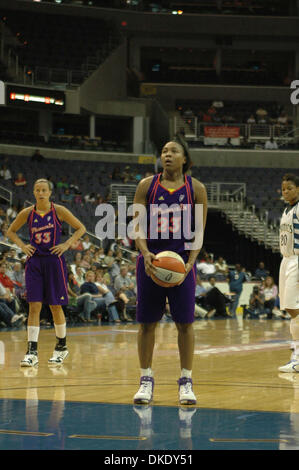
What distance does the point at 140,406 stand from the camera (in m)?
5.69

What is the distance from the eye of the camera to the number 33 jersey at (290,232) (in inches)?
321

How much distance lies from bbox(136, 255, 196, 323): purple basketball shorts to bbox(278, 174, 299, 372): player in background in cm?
258

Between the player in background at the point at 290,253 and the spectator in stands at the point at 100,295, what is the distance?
25.6ft

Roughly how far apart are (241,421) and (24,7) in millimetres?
29975

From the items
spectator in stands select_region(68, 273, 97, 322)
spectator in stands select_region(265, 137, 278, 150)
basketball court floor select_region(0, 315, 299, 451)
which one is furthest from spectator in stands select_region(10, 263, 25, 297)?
spectator in stands select_region(265, 137, 278, 150)

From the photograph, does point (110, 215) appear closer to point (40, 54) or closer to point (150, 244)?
point (40, 54)

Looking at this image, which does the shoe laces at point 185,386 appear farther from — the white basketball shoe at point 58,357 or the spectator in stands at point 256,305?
the spectator in stands at point 256,305

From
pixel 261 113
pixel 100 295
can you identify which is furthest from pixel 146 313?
pixel 261 113

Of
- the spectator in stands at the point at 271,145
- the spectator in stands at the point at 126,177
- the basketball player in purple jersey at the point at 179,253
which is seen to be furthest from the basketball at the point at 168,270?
the spectator in stands at the point at 271,145

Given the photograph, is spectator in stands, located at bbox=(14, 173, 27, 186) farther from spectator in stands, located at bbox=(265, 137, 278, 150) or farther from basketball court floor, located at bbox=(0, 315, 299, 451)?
basketball court floor, located at bbox=(0, 315, 299, 451)

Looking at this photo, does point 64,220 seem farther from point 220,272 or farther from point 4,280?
point 220,272

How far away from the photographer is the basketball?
559 cm

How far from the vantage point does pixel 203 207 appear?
6023 millimetres
